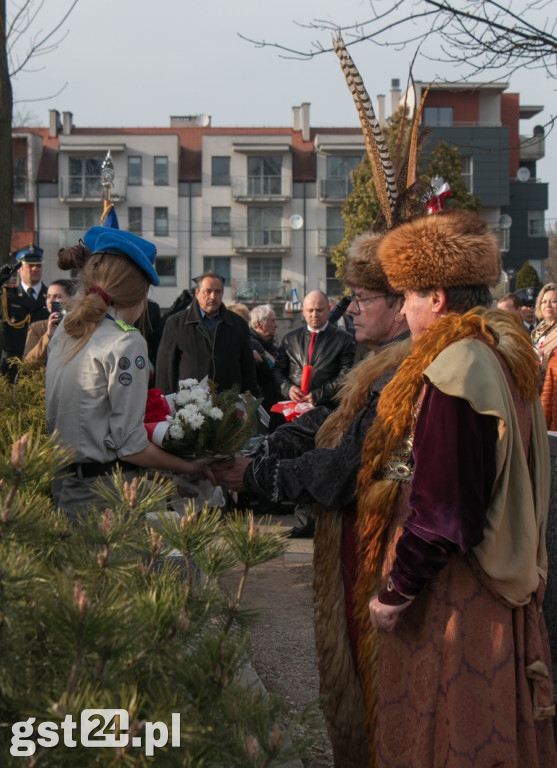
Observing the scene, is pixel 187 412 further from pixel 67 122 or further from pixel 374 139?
pixel 67 122

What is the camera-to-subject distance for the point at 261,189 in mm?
54812

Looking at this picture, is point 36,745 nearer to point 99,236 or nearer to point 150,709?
point 150,709

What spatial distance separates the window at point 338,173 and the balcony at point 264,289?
6.04 meters

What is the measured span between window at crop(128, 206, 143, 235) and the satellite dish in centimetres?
895

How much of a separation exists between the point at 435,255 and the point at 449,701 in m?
1.26

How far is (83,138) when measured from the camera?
5409cm

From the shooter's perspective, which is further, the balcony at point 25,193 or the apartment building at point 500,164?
the balcony at point 25,193

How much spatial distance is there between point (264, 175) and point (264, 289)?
6.91 m

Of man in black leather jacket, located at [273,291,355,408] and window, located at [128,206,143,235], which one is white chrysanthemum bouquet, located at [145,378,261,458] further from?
window, located at [128,206,143,235]

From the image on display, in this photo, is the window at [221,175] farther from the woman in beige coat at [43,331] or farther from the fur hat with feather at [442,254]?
the fur hat with feather at [442,254]

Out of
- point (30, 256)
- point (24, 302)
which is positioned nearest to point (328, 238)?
point (30, 256)

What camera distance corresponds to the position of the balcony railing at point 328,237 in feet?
177

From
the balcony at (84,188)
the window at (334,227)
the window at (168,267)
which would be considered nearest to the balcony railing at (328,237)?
the window at (334,227)

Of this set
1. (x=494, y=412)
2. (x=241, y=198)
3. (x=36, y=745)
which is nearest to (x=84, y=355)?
(x=494, y=412)
